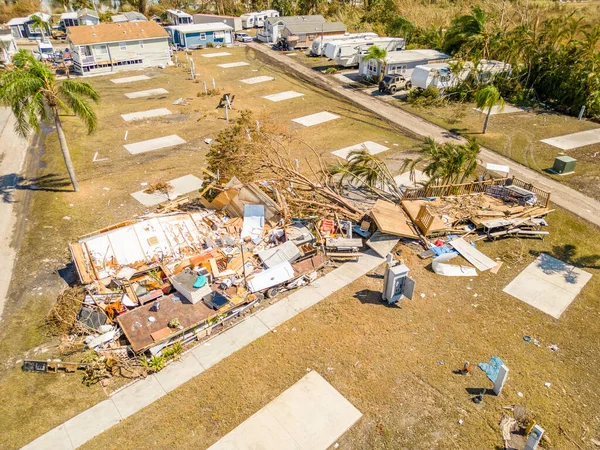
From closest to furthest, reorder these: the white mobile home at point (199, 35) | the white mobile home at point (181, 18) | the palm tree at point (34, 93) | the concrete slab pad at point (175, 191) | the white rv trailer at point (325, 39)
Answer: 1. the palm tree at point (34, 93)
2. the concrete slab pad at point (175, 191)
3. the white rv trailer at point (325, 39)
4. the white mobile home at point (199, 35)
5. the white mobile home at point (181, 18)

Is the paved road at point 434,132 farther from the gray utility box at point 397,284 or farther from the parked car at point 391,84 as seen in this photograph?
the gray utility box at point 397,284

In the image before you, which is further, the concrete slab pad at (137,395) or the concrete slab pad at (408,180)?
the concrete slab pad at (408,180)

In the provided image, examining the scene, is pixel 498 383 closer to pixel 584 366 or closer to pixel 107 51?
pixel 584 366

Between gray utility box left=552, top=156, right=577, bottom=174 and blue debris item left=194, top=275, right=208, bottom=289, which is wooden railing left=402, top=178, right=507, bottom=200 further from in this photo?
blue debris item left=194, top=275, right=208, bottom=289

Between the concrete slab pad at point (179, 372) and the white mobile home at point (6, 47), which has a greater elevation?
the white mobile home at point (6, 47)

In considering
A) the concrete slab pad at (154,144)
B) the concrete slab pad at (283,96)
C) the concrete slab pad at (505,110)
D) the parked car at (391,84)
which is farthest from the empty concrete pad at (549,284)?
the concrete slab pad at (283,96)
